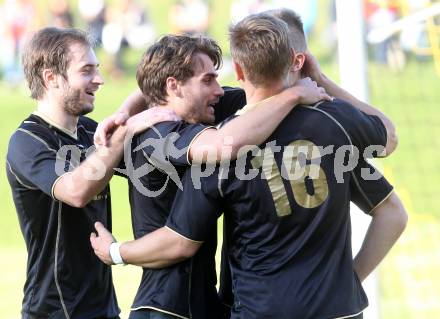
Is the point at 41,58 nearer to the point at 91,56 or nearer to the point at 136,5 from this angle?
the point at 91,56

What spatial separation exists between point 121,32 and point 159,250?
1767cm

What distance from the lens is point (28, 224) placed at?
4.25 meters

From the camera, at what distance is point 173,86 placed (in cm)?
372

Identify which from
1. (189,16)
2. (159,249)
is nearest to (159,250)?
(159,249)

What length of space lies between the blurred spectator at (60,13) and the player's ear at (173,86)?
17545 mm

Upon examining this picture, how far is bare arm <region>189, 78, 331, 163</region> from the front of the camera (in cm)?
339

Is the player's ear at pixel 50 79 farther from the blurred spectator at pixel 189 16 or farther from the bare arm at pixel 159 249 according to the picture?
the blurred spectator at pixel 189 16

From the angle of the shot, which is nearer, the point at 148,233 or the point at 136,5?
the point at 148,233

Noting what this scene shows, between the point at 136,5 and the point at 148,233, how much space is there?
1807 cm

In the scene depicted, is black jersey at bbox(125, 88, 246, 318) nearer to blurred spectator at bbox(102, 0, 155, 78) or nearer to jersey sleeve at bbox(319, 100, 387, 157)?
jersey sleeve at bbox(319, 100, 387, 157)

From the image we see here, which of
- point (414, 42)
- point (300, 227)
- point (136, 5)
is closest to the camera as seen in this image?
point (300, 227)

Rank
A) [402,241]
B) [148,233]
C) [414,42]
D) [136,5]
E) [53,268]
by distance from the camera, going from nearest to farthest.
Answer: [148,233] < [53,268] < [402,241] < [414,42] < [136,5]

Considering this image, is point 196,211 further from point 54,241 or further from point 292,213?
point 54,241

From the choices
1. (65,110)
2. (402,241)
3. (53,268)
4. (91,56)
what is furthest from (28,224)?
(402,241)
